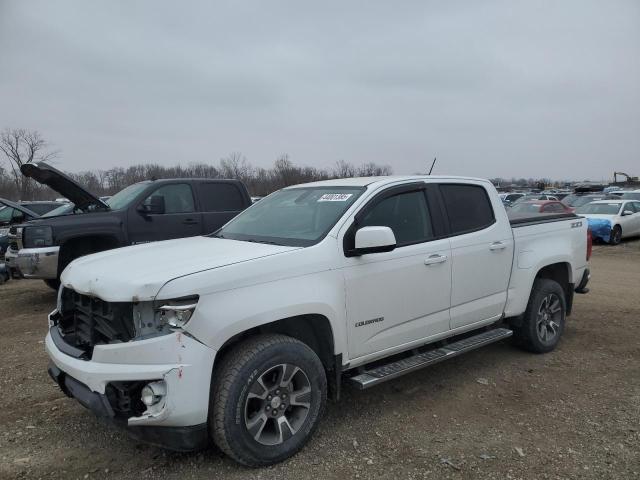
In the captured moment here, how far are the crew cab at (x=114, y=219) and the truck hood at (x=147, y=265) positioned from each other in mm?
3833

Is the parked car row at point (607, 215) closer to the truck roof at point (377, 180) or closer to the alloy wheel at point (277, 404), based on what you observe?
the truck roof at point (377, 180)

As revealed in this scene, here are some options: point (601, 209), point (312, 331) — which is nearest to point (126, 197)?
point (312, 331)

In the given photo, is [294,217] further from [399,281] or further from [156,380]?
[156,380]

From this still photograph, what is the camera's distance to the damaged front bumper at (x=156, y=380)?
272 cm

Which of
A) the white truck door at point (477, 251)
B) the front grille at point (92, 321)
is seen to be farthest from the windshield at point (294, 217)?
the front grille at point (92, 321)

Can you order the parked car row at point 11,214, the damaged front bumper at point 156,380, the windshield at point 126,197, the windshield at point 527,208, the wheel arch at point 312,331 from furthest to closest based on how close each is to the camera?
the windshield at point 527,208
the parked car row at point 11,214
the windshield at point 126,197
the wheel arch at point 312,331
the damaged front bumper at point 156,380

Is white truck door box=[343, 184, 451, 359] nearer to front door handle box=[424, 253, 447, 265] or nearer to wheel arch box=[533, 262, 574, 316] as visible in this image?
front door handle box=[424, 253, 447, 265]

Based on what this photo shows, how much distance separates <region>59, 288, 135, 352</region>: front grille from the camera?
2912 mm

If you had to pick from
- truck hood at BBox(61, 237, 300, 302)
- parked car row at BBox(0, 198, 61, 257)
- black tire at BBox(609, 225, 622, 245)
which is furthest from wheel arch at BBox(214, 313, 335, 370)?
black tire at BBox(609, 225, 622, 245)

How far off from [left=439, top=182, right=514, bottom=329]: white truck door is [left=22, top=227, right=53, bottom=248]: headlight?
18.1ft

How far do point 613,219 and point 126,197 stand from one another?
15.7 metres

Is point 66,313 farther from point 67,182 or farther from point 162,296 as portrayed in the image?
point 67,182

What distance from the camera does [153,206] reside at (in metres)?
7.66

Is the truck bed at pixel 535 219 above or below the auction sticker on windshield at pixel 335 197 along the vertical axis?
below
